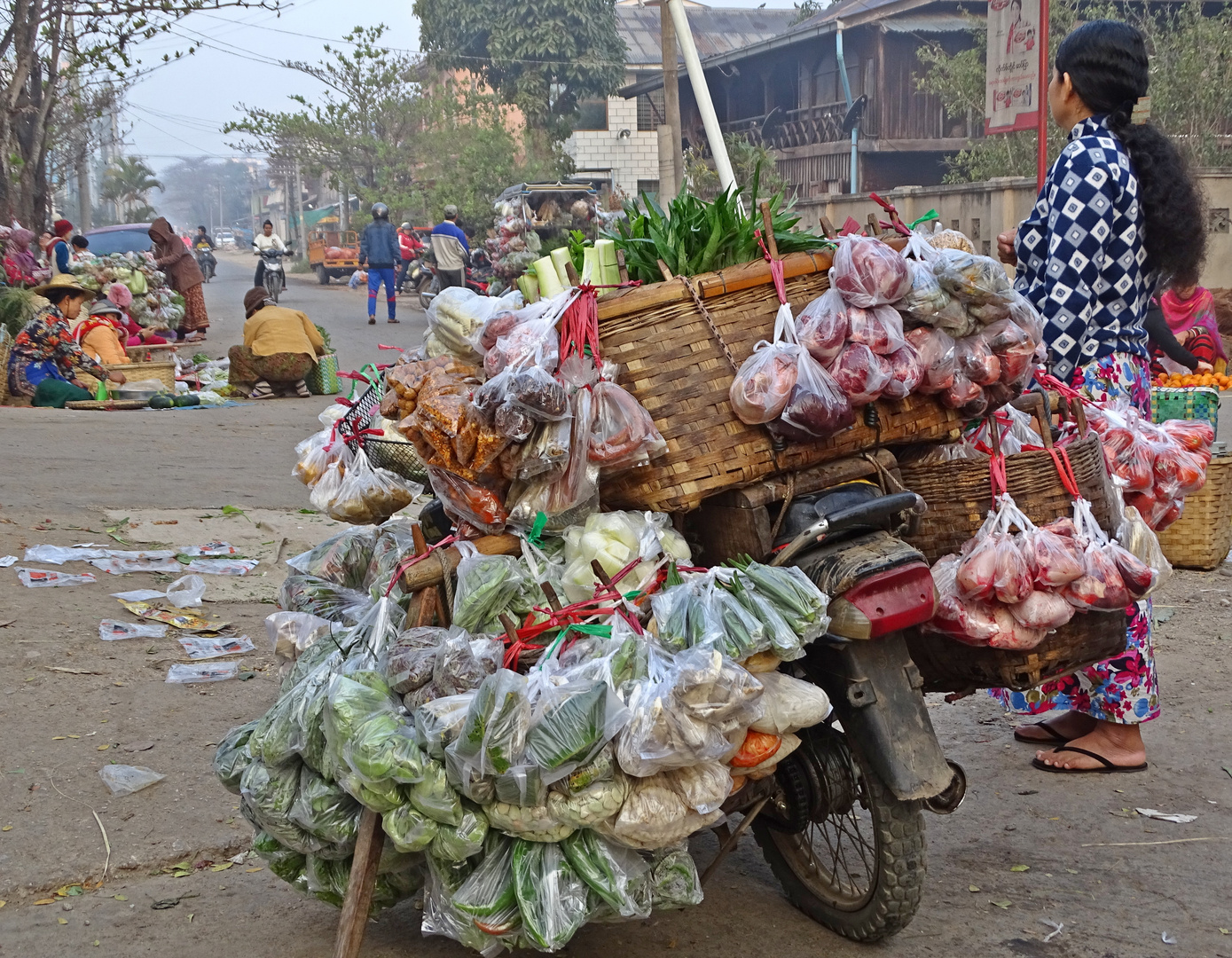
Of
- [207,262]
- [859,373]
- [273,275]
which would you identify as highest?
[207,262]

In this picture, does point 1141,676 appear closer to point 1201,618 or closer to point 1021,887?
point 1021,887

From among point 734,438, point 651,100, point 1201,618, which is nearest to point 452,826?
point 734,438

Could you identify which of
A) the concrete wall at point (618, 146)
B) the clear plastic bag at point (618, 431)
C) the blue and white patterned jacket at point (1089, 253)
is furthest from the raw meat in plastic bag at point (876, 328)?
the concrete wall at point (618, 146)

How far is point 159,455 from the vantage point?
8.79m

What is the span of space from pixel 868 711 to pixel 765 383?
0.73 meters

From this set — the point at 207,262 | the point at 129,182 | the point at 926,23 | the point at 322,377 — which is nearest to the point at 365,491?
the point at 322,377

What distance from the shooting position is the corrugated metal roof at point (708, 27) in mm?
40031

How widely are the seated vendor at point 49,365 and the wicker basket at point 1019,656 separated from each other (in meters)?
10.1

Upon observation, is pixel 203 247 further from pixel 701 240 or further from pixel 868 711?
pixel 868 711

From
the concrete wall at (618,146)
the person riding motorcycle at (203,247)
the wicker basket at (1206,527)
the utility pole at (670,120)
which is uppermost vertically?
the concrete wall at (618,146)

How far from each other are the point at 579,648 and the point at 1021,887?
1.41 m

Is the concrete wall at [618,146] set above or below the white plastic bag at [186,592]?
above

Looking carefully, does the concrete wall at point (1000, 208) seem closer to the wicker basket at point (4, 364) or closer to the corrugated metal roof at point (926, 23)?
the wicker basket at point (4, 364)

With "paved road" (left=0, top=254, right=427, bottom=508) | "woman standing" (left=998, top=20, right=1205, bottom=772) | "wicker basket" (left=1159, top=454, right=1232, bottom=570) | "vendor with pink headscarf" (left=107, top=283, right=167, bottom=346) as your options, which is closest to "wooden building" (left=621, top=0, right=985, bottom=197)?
"vendor with pink headscarf" (left=107, top=283, right=167, bottom=346)
